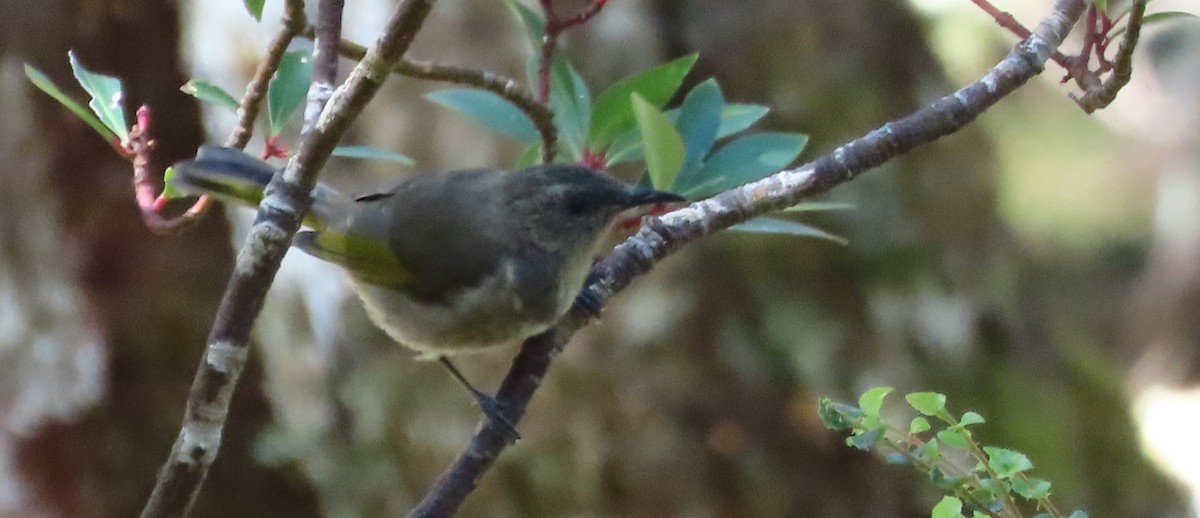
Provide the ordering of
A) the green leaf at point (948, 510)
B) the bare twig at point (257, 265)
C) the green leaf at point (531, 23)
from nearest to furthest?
the bare twig at point (257, 265)
the green leaf at point (948, 510)
the green leaf at point (531, 23)

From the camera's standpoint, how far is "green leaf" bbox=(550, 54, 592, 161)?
5.09 feet

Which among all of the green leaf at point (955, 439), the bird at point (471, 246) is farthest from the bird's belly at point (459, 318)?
the green leaf at point (955, 439)

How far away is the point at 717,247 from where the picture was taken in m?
2.75

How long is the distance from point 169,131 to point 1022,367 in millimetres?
2372

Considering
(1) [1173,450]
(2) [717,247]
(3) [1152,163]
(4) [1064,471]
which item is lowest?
(2) [717,247]

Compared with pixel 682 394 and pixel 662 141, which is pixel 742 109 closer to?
pixel 662 141

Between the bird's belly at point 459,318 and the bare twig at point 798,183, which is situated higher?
the bare twig at point 798,183

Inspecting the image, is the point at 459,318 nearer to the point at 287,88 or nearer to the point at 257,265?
the point at 287,88

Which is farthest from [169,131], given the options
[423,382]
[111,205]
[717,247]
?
[717,247]

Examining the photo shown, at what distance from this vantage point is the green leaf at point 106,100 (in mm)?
1247

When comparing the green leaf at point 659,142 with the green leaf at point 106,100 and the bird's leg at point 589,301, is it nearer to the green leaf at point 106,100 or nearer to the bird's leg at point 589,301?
the bird's leg at point 589,301

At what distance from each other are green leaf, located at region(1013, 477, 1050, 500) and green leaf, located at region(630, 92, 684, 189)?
0.50m

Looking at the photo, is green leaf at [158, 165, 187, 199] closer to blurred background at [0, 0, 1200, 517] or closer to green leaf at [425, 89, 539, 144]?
green leaf at [425, 89, 539, 144]

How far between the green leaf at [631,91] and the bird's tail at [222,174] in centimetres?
48
